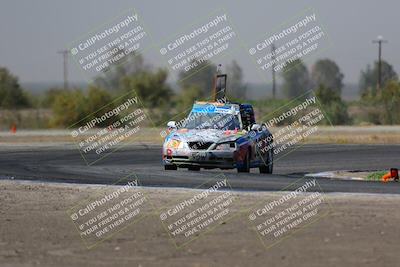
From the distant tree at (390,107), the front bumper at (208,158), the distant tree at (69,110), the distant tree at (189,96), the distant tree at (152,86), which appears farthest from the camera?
the distant tree at (152,86)

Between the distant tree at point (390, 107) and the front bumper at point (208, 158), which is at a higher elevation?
the front bumper at point (208, 158)

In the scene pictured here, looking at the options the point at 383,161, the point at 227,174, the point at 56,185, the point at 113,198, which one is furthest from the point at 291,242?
the point at 383,161

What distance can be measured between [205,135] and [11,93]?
68.5 meters

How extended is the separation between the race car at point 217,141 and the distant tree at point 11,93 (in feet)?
211

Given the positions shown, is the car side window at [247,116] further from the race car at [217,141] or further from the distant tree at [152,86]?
the distant tree at [152,86]

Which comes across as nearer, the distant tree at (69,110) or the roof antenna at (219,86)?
the roof antenna at (219,86)

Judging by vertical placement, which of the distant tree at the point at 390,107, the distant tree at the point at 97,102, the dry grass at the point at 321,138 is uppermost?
the distant tree at the point at 97,102

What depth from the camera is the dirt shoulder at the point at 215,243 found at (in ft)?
37.5

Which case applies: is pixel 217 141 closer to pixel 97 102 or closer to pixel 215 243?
pixel 215 243

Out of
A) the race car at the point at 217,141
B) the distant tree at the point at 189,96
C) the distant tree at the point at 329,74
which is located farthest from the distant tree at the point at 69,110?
the distant tree at the point at 329,74

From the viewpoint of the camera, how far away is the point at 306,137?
157ft

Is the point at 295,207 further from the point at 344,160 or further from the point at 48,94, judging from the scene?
the point at 48,94

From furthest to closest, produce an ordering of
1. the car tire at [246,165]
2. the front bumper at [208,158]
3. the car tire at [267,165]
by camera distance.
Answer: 1. the car tire at [267,165]
2. the car tire at [246,165]
3. the front bumper at [208,158]

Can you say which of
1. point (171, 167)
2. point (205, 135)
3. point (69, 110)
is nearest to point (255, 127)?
point (205, 135)
